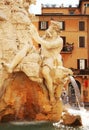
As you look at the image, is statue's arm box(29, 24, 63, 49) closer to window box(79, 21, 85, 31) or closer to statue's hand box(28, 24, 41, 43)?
statue's hand box(28, 24, 41, 43)

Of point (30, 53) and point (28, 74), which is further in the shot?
point (30, 53)

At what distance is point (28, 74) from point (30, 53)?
85 centimetres

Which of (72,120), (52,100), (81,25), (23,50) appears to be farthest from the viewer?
(81,25)

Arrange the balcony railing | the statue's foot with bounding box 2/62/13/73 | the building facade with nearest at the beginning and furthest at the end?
the statue's foot with bounding box 2/62/13/73 < the balcony railing < the building facade

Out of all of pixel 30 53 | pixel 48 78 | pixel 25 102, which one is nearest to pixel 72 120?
pixel 25 102

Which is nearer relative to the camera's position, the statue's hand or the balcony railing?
the statue's hand

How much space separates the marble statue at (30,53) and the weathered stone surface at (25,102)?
1.41ft

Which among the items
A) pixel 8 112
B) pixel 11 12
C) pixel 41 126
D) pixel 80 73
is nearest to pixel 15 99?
pixel 8 112

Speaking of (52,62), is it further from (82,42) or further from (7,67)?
(82,42)

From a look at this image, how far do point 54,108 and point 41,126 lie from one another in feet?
3.84

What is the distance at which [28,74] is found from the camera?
49.0ft

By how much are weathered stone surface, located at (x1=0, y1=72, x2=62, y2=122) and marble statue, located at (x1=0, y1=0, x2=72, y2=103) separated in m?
0.43

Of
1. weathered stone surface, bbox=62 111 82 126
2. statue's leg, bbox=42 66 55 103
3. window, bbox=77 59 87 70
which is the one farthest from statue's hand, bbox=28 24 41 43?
window, bbox=77 59 87 70

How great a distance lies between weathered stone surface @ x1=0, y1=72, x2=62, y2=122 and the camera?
15594 millimetres
